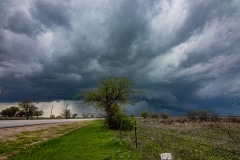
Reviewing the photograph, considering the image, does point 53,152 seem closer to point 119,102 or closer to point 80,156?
point 80,156

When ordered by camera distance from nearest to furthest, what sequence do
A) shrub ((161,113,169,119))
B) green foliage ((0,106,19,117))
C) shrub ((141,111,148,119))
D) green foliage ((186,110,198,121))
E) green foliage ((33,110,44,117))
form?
green foliage ((186,110,198,121)) → shrub ((161,113,169,119)) → shrub ((141,111,148,119)) → green foliage ((33,110,44,117)) → green foliage ((0,106,19,117))

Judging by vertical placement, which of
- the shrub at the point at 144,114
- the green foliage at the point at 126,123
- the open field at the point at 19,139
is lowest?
the open field at the point at 19,139

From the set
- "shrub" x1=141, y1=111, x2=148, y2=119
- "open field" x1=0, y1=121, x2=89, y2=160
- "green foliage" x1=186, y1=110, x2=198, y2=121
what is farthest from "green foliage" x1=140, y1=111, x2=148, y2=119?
"open field" x1=0, y1=121, x2=89, y2=160

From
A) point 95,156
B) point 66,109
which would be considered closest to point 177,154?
point 95,156

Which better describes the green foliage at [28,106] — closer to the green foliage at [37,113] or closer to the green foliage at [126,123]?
the green foliage at [37,113]

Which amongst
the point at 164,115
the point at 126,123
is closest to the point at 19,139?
the point at 126,123

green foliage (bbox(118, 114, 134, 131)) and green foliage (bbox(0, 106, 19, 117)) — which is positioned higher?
green foliage (bbox(0, 106, 19, 117))

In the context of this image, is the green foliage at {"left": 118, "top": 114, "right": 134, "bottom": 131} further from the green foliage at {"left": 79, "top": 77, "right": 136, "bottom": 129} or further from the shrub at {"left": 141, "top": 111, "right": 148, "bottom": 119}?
the shrub at {"left": 141, "top": 111, "right": 148, "bottom": 119}

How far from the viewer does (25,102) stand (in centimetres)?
12538

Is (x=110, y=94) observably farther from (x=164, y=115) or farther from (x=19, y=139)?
(x=164, y=115)

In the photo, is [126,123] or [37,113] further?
[37,113]

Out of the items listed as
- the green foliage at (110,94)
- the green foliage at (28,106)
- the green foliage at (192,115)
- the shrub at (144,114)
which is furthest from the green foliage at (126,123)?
the green foliage at (28,106)

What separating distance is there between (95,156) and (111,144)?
4233 millimetres

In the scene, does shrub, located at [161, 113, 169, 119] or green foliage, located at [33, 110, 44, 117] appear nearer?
shrub, located at [161, 113, 169, 119]
